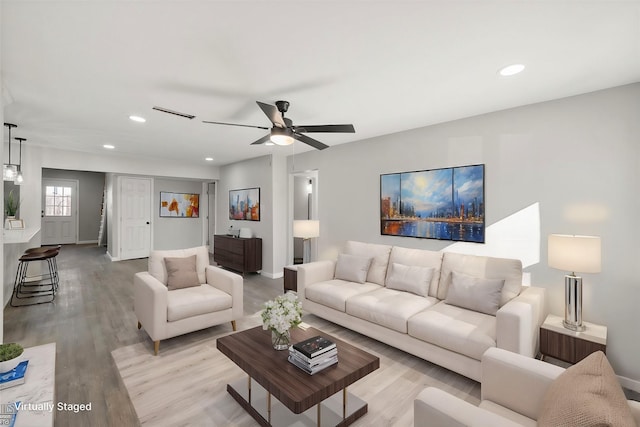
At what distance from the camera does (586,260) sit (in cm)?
228

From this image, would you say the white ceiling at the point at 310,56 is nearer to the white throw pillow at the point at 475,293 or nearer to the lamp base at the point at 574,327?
the white throw pillow at the point at 475,293

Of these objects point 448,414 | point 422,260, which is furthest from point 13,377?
point 422,260

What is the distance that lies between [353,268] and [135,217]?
6481 mm

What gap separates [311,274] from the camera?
385 centimetres

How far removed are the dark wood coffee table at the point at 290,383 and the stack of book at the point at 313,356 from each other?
3 centimetres

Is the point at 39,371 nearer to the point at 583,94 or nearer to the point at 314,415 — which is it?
the point at 314,415

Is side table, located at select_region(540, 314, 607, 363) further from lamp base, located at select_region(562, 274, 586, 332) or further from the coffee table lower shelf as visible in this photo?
the coffee table lower shelf

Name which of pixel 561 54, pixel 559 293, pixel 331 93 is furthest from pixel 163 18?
pixel 559 293

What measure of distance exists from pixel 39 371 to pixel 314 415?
168 centimetres

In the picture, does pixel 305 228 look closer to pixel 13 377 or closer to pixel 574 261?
pixel 574 261

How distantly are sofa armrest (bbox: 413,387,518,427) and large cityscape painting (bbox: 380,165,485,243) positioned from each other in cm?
241

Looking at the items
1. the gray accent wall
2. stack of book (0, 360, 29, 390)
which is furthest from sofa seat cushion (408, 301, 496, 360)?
the gray accent wall

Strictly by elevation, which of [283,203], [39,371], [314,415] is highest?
[283,203]

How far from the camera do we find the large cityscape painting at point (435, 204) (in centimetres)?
331
